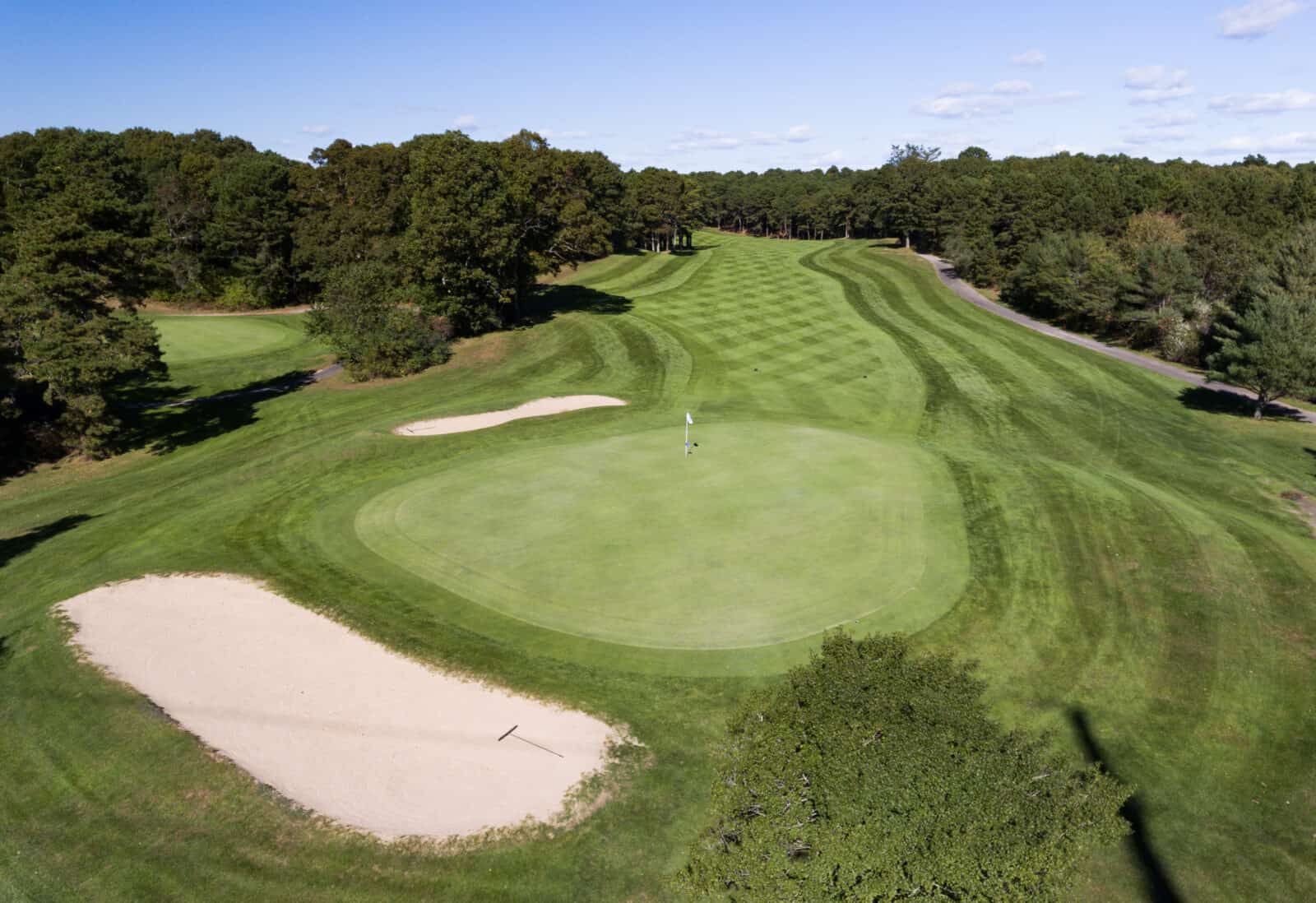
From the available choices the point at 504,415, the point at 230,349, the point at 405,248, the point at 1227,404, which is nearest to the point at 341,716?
the point at 504,415

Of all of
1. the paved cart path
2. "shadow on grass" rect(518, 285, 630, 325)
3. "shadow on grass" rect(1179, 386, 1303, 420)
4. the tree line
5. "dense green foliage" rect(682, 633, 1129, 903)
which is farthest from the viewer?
"shadow on grass" rect(518, 285, 630, 325)

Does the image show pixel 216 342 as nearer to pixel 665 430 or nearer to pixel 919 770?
pixel 665 430

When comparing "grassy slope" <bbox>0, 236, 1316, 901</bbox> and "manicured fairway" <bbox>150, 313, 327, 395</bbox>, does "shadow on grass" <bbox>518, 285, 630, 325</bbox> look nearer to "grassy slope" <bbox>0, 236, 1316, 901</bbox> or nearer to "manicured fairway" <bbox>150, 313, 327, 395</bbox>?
"grassy slope" <bbox>0, 236, 1316, 901</bbox>

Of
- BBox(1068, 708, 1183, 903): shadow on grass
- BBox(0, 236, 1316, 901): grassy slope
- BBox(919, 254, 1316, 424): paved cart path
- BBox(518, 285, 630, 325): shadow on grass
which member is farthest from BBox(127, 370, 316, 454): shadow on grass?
BBox(919, 254, 1316, 424): paved cart path

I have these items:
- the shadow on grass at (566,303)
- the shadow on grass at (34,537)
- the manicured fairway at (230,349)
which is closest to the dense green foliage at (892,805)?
the shadow on grass at (34,537)

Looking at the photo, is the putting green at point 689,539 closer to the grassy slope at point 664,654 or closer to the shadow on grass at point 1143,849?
the grassy slope at point 664,654

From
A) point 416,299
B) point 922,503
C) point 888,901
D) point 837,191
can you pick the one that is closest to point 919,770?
point 888,901
